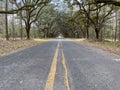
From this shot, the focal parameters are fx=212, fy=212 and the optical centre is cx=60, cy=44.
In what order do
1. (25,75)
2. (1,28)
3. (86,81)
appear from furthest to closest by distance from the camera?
(1,28) → (25,75) → (86,81)

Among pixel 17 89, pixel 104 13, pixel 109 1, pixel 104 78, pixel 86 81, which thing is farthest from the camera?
pixel 104 13

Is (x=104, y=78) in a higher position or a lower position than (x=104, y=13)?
lower

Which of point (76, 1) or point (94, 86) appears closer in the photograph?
point (94, 86)

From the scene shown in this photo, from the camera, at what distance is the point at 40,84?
17.7 ft

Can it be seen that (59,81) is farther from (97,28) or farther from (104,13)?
(104,13)

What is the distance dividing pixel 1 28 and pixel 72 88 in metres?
82.1

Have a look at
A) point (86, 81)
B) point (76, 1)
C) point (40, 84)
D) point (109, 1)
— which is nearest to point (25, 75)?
point (40, 84)

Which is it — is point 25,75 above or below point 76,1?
below

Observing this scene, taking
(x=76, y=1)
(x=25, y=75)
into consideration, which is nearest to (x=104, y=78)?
(x=25, y=75)

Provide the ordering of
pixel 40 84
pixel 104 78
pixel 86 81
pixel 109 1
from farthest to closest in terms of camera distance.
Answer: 1. pixel 109 1
2. pixel 104 78
3. pixel 86 81
4. pixel 40 84

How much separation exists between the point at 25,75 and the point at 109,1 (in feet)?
62.2

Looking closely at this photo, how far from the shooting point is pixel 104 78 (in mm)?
6152

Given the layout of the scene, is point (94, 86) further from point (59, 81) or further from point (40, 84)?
point (40, 84)

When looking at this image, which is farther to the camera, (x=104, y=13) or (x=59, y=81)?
(x=104, y=13)
